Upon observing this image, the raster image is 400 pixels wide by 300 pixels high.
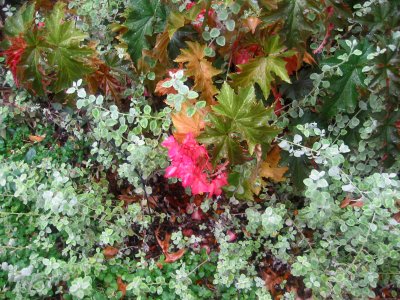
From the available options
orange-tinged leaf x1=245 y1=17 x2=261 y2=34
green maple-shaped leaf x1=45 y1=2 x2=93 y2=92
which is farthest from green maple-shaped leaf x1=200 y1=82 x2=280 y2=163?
green maple-shaped leaf x1=45 y1=2 x2=93 y2=92

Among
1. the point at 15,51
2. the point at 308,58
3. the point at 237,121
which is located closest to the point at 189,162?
the point at 237,121

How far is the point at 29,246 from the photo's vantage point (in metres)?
1.60

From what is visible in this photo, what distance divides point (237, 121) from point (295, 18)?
0.33m

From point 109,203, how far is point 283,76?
0.77m

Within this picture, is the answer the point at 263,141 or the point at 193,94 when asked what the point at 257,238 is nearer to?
the point at 263,141

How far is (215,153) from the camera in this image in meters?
1.33

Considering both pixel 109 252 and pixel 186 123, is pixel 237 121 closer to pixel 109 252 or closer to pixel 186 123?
pixel 186 123

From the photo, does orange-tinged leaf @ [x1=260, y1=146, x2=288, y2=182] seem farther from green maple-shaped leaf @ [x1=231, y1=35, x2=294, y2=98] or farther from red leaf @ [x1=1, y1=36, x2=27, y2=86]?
red leaf @ [x1=1, y1=36, x2=27, y2=86]

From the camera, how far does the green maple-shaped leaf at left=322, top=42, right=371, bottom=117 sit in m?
1.41

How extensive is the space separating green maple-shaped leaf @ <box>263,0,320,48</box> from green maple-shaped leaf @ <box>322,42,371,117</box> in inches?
7.4

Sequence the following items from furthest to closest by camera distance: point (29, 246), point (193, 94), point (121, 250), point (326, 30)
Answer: point (121, 250) → point (29, 246) → point (326, 30) → point (193, 94)

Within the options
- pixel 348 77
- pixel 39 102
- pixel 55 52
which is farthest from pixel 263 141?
pixel 39 102

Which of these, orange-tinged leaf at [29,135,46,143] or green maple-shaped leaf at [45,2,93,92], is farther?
orange-tinged leaf at [29,135,46,143]

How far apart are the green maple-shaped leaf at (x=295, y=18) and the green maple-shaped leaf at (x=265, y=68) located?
2.6 inches
